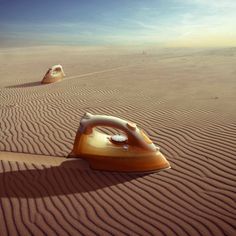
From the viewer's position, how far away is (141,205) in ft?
16.5

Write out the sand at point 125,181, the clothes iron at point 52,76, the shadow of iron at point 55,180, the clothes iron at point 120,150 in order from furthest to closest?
the clothes iron at point 52,76 < the clothes iron at point 120,150 < the shadow of iron at point 55,180 < the sand at point 125,181

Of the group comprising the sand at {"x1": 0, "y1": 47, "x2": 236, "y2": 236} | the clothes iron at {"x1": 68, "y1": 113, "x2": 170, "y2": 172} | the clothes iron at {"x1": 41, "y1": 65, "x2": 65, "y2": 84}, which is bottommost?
the sand at {"x1": 0, "y1": 47, "x2": 236, "y2": 236}

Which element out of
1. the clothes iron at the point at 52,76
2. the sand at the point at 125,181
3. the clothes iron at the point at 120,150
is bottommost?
the sand at the point at 125,181

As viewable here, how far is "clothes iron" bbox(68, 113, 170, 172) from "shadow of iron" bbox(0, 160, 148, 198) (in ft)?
0.62

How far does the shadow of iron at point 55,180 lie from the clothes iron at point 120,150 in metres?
0.19

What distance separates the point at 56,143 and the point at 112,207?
3497mm

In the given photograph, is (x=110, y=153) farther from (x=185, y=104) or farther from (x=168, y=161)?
(x=185, y=104)

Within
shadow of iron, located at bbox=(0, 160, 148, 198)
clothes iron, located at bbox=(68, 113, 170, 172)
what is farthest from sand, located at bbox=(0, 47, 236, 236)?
clothes iron, located at bbox=(68, 113, 170, 172)

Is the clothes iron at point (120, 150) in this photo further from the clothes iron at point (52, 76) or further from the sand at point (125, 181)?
the clothes iron at point (52, 76)

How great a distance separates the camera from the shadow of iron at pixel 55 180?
552cm

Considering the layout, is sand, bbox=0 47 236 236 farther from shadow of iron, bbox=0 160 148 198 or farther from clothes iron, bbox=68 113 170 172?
clothes iron, bbox=68 113 170 172

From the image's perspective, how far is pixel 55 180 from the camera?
5910 mm

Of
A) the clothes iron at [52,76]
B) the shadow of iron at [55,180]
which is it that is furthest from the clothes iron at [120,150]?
the clothes iron at [52,76]

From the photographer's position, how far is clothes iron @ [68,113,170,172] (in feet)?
19.8
